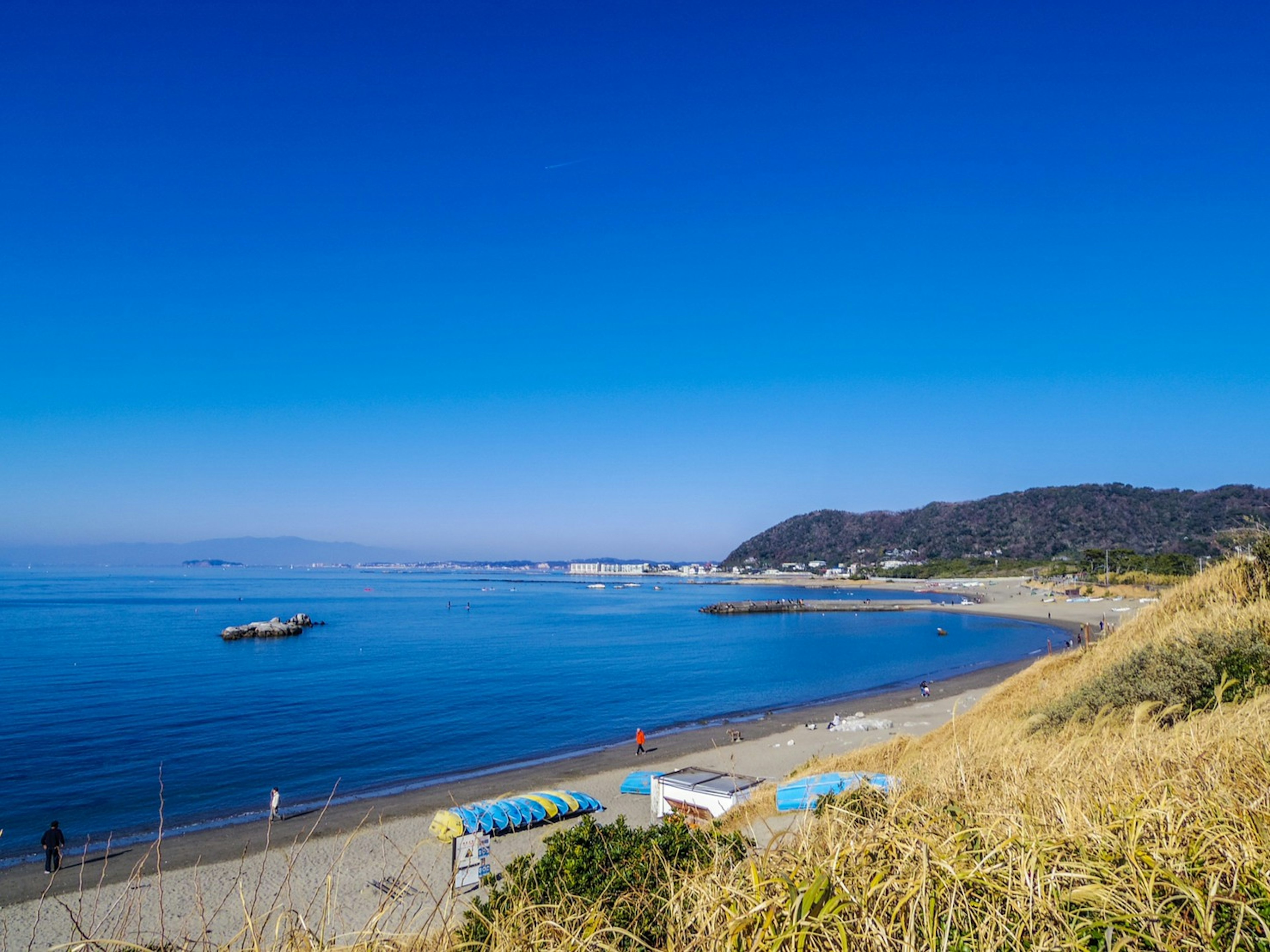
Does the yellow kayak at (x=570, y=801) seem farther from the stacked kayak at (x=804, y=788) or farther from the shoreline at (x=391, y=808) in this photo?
the stacked kayak at (x=804, y=788)

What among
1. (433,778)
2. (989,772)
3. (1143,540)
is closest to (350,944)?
(989,772)

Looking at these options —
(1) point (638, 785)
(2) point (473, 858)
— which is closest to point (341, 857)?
(2) point (473, 858)

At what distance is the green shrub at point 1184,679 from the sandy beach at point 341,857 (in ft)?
16.3

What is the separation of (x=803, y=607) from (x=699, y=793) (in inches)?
3433

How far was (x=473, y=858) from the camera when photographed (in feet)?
32.7

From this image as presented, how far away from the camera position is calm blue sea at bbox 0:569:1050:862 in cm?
2197

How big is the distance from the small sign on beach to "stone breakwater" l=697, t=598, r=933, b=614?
83431 mm

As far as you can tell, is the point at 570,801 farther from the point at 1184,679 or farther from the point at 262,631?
the point at 262,631

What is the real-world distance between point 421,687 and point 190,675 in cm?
1314

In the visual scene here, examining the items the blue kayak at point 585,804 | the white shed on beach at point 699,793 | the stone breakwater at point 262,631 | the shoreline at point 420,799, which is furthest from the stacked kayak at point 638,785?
the stone breakwater at point 262,631

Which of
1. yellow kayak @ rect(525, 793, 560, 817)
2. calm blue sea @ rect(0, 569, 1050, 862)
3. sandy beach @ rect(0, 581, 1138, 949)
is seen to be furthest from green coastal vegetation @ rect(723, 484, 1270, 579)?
yellow kayak @ rect(525, 793, 560, 817)

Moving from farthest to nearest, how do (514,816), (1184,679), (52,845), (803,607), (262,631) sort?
(803,607) → (262,631) → (514,816) → (52,845) → (1184,679)

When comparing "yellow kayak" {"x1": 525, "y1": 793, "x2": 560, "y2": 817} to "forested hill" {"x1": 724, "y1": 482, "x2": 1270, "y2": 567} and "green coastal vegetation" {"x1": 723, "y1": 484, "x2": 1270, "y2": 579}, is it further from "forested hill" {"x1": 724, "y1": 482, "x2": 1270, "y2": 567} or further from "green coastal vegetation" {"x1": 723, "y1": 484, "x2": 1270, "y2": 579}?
"forested hill" {"x1": 724, "y1": 482, "x2": 1270, "y2": 567}

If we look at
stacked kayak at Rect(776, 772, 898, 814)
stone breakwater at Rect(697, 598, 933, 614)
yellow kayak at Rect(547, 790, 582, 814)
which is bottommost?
stone breakwater at Rect(697, 598, 933, 614)
